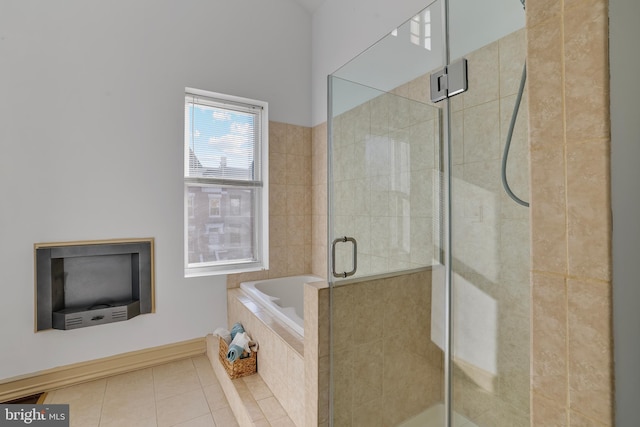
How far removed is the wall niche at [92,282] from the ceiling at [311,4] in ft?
8.85

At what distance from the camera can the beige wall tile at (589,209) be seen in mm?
457

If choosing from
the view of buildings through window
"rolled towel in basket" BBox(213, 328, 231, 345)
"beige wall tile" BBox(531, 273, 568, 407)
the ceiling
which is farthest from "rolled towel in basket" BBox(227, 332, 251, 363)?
the ceiling

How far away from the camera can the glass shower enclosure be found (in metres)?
1.02

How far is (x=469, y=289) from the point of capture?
1132 millimetres

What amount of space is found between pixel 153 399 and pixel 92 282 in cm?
97

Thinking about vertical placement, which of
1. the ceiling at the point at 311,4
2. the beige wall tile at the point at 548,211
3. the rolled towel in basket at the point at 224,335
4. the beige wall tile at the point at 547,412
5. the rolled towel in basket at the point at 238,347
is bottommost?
the rolled towel in basket at the point at 224,335

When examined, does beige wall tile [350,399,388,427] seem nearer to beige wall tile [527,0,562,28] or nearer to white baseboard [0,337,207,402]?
beige wall tile [527,0,562,28]

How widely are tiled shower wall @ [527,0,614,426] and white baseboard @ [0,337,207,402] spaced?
2603 mm

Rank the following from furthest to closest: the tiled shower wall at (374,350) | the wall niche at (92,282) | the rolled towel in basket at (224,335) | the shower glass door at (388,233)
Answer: the rolled towel in basket at (224,335) < the wall niche at (92,282) < the tiled shower wall at (374,350) < the shower glass door at (388,233)

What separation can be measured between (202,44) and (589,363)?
3.08m

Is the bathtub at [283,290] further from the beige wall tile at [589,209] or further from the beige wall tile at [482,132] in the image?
the beige wall tile at [589,209]

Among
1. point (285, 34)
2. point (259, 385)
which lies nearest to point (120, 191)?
point (259, 385)

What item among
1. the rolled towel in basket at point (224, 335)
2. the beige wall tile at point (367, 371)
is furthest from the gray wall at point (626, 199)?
the rolled towel in basket at point (224, 335)

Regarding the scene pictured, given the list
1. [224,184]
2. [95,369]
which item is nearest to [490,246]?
[224,184]
